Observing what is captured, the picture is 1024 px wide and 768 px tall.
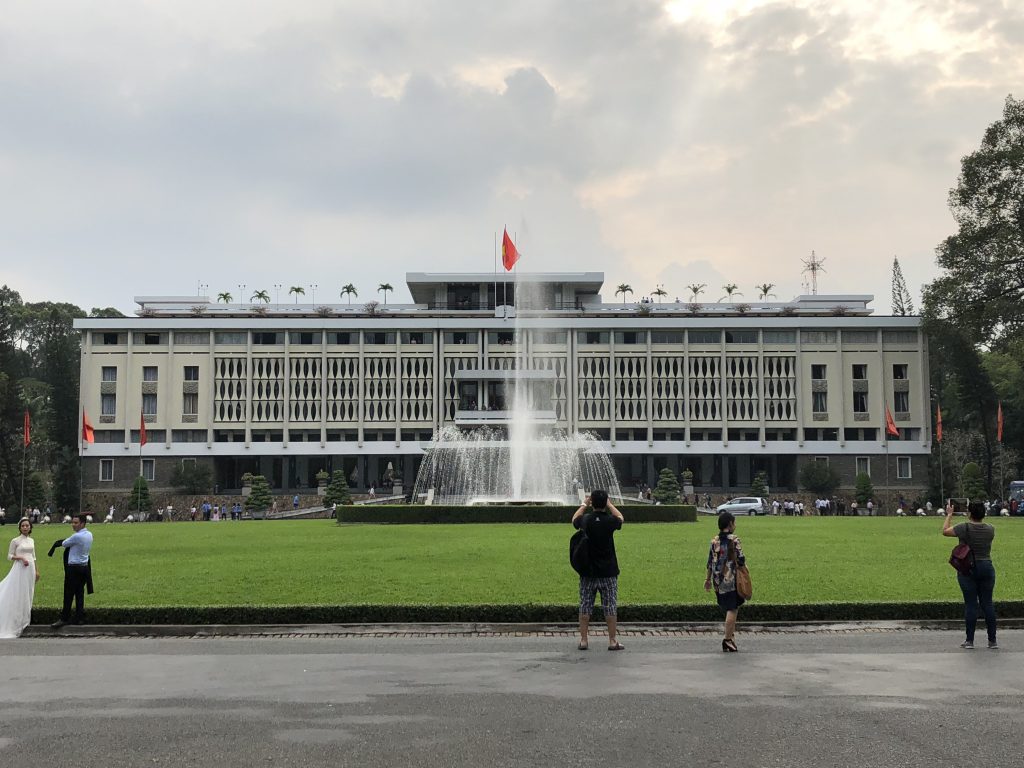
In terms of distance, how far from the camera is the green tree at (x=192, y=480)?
3418 inches

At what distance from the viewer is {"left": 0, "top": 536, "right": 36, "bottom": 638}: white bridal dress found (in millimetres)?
15719

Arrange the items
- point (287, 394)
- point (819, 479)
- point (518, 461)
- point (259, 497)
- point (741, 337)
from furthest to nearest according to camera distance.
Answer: point (741, 337) < point (287, 394) < point (819, 479) < point (259, 497) < point (518, 461)

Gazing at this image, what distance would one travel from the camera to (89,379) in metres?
91.8

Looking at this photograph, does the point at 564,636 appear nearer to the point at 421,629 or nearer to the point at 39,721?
the point at 421,629

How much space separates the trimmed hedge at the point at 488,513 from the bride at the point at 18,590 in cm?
2892

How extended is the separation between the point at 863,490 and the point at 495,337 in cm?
3593

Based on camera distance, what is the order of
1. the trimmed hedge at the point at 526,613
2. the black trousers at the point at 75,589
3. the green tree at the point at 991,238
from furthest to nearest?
the green tree at the point at 991,238, the black trousers at the point at 75,589, the trimmed hedge at the point at 526,613

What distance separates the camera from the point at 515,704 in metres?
10.1

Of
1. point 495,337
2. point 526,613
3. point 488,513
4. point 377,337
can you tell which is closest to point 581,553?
point 526,613

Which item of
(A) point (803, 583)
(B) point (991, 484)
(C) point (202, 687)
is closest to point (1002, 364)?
Result: (B) point (991, 484)

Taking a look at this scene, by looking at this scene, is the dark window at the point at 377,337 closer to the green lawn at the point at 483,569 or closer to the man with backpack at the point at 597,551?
the green lawn at the point at 483,569

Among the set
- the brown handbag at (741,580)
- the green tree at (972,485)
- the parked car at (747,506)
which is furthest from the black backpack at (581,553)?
the green tree at (972,485)

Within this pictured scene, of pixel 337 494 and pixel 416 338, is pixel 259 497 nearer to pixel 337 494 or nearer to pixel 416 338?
pixel 337 494

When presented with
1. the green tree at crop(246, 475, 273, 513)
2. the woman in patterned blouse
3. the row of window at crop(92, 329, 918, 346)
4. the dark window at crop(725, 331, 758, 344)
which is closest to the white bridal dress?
the woman in patterned blouse
